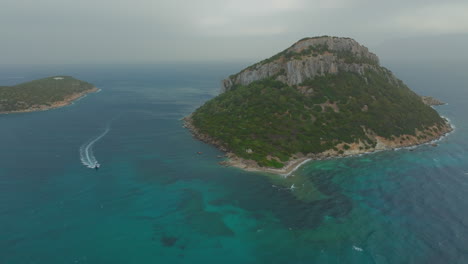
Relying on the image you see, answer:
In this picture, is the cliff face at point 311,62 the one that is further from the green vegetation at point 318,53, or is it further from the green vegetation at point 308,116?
the green vegetation at point 308,116

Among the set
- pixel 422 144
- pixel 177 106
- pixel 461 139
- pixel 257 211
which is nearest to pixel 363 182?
pixel 257 211

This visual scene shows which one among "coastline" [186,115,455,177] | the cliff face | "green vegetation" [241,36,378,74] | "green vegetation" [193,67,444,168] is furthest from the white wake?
"green vegetation" [241,36,378,74]

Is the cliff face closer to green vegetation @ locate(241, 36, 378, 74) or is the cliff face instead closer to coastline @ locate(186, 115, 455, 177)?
green vegetation @ locate(241, 36, 378, 74)

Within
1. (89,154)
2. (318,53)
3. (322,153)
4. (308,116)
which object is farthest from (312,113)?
(89,154)

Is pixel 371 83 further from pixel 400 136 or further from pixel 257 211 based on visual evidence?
pixel 257 211

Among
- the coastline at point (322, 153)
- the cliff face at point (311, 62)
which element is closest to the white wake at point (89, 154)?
the coastline at point (322, 153)
